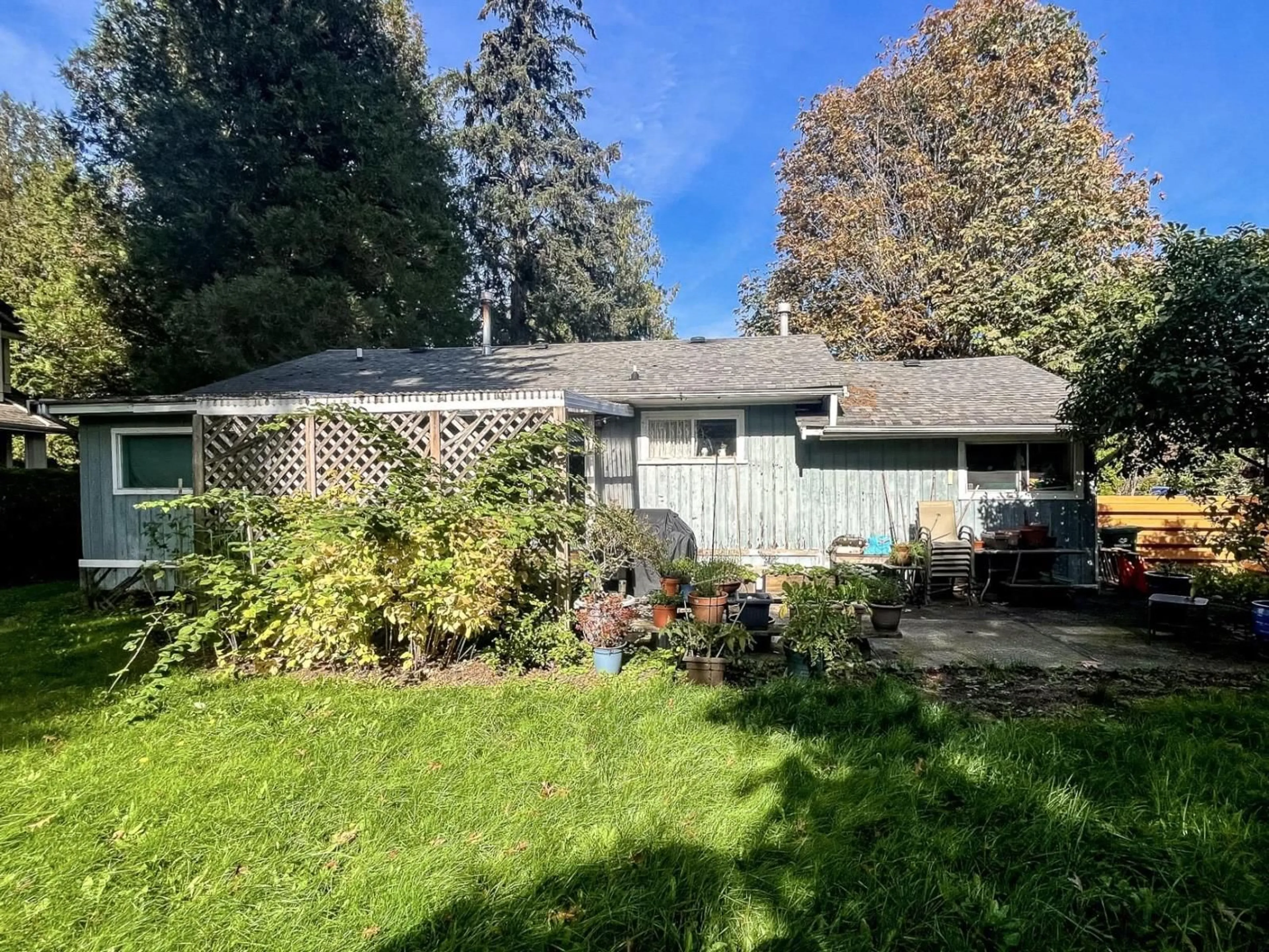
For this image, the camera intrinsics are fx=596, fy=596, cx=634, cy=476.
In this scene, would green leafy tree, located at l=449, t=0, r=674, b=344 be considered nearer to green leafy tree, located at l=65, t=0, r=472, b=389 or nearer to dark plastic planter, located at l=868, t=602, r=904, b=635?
green leafy tree, located at l=65, t=0, r=472, b=389

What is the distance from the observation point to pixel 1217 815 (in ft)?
8.52

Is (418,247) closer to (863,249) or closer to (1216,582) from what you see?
(863,249)

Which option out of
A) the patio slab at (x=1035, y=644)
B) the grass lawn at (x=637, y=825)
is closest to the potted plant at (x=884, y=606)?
the patio slab at (x=1035, y=644)

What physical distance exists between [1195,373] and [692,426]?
538cm

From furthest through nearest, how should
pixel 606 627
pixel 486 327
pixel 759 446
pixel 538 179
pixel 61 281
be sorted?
1. pixel 538 179
2. pixel 61 281
3. pixel 486 327
4. pixel 759 446
5. pixel 606 627

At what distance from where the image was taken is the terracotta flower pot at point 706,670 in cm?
436

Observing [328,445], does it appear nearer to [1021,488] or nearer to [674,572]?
[674,572]

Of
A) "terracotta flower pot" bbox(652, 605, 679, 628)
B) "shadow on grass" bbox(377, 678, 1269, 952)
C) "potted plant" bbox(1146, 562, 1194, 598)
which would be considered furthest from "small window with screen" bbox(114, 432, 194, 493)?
"potted plant" bbox(1146, 562, 1194, 598)

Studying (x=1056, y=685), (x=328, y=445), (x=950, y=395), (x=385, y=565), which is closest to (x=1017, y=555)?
(x=950, y=395)

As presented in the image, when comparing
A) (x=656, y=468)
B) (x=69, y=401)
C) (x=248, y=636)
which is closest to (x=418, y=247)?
(x=69, y=401)

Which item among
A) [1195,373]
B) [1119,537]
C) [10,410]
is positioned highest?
[10,410]

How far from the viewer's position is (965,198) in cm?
1628

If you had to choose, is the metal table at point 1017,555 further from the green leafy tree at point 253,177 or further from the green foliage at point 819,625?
the green leafy tree at point 253,177

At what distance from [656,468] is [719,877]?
21.7 feet
